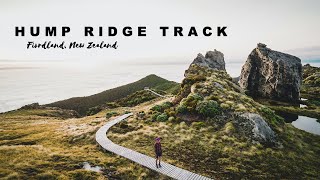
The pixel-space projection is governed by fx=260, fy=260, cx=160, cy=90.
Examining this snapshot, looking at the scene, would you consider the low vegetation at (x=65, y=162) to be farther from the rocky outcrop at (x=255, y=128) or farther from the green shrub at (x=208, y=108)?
the green shrub at (x=208, y=108)

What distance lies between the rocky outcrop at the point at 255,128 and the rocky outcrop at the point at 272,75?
4483 centimetres

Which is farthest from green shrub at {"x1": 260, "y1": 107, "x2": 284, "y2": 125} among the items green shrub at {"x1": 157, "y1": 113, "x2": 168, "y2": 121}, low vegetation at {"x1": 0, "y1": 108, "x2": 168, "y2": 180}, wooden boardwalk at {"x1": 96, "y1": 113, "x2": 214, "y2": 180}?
low vegetation at {"x1": 0, "y1": 108, "x2": 168, "y2": 180}

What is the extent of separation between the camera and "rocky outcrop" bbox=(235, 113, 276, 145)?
3174cm

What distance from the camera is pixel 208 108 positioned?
38.9m

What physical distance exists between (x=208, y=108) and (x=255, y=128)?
25.7 feet

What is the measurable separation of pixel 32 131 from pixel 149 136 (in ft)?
77.1

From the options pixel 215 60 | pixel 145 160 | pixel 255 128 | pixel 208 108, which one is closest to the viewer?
pixel 145 160

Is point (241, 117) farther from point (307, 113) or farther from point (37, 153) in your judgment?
point (307, 113)

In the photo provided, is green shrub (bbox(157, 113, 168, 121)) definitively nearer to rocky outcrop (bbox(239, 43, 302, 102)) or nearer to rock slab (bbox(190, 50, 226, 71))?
rocky outcrop (bbox(239, 43, 302, 102))

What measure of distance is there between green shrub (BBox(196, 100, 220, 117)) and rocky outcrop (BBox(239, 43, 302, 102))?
43767 mm

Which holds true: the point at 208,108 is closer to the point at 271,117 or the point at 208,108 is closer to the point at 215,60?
the point at 271,117

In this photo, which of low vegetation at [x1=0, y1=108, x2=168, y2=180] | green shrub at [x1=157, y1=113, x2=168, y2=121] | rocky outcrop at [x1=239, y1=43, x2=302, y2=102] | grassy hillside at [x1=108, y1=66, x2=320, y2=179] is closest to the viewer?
low vegetation at [x1=0, y1=108, x2=168, y2=180]

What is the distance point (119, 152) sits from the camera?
26812 millimetres

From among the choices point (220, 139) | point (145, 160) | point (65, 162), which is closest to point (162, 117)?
point (220, 139)
